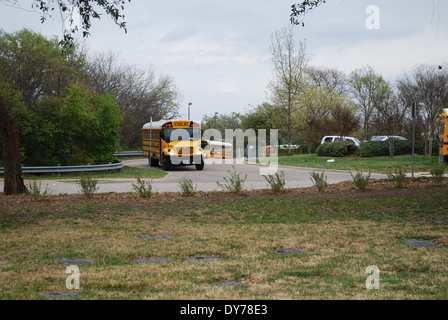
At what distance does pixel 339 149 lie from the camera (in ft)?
121

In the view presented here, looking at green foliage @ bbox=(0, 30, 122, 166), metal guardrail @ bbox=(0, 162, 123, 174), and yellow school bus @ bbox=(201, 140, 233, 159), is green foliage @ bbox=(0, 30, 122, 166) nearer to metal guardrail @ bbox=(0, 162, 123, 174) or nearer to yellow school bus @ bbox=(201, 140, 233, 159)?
metal guardrail @ bbox=(0, 162, 123, 174)

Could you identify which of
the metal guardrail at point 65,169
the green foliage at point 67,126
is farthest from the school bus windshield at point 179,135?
the metal guardrail at point 65,169

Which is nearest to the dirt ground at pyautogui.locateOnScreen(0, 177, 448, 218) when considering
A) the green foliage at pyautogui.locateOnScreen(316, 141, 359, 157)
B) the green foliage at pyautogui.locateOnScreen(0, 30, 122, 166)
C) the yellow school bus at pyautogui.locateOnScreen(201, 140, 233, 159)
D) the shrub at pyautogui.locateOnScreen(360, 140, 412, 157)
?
the green foliage at pyautogui.locateOnScreen(0, 30, 122, 166)

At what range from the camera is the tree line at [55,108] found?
28047 mm

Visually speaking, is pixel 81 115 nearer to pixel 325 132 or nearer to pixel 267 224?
pixel 267 224

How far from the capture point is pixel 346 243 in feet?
28.6

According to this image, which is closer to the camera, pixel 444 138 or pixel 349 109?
pixel 444 138

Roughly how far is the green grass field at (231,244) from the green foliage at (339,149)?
21.7 metres

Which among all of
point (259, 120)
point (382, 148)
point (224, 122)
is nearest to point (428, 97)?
point (382, 148)

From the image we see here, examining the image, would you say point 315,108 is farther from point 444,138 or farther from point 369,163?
point 444,138

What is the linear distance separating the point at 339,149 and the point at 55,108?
2042 cm

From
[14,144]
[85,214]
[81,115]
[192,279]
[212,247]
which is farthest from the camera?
[81,115]
